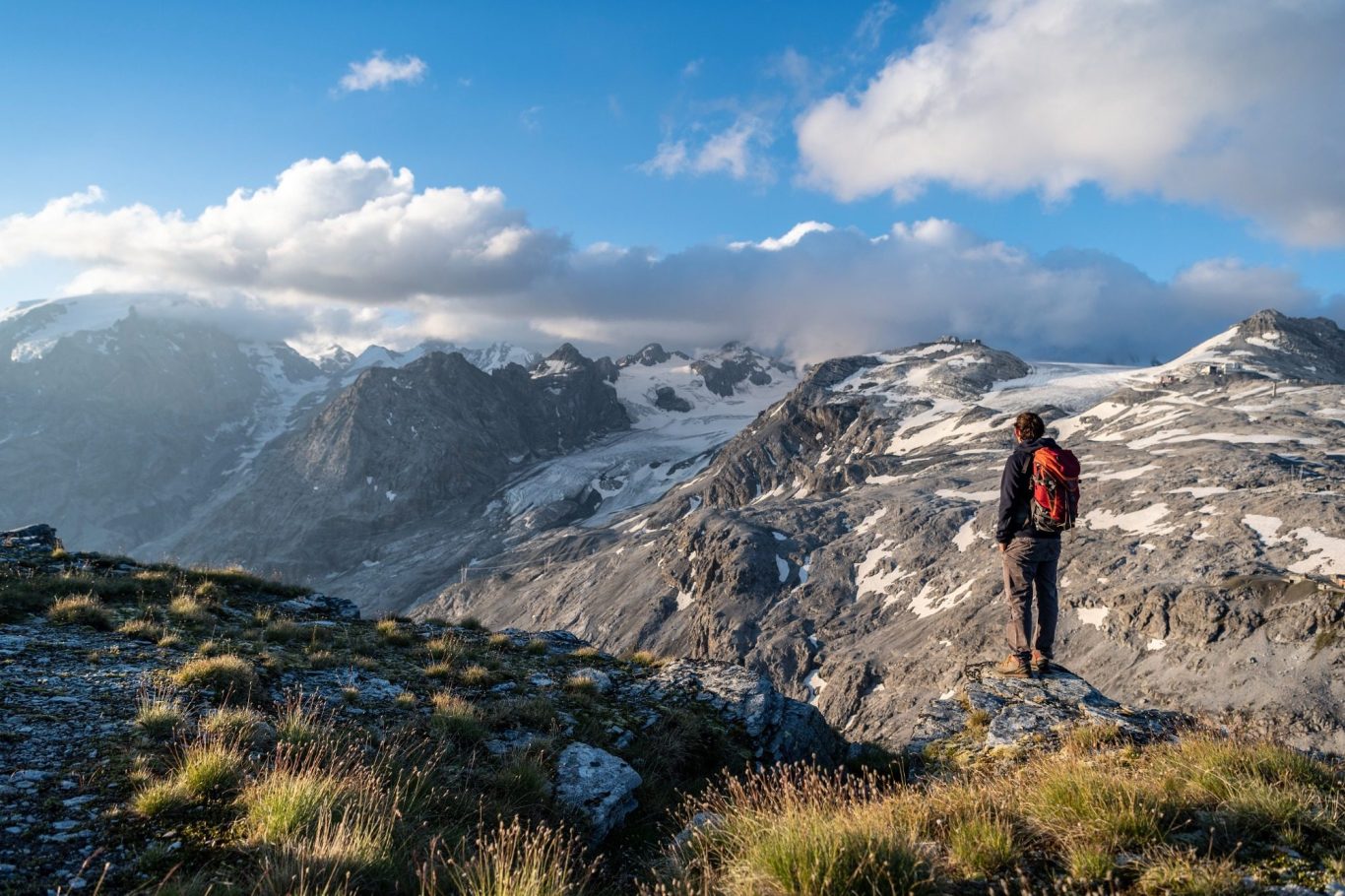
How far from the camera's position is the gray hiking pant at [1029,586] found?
37.8ft

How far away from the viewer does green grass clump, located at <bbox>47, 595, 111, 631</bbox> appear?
→ 39.0 ft

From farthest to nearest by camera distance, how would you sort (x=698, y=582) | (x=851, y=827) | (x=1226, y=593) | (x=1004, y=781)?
(x=698, y=582) < (x=1226, y=593) < (x=1004, y=781) < (x=851, y=827)

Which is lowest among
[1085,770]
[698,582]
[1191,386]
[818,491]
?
[698,582]

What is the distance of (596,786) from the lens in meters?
8.42

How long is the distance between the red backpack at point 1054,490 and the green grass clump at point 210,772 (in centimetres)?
1120

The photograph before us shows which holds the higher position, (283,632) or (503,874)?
(503,874)

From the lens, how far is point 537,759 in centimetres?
830

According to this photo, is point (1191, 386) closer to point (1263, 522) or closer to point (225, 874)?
point (1263, 522)

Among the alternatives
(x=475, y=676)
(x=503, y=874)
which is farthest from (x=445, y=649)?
(x=503, y=874)

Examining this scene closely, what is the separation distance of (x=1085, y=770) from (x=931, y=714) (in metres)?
5.41

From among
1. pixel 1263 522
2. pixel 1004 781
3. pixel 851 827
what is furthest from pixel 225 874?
pixel 1263 522

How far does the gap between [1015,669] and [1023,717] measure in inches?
70.1

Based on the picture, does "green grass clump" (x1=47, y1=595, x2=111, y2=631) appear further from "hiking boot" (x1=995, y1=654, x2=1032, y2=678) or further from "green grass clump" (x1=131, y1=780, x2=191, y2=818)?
"hiking boot" (x1=995, y1=654, x2=1032, y2=678)

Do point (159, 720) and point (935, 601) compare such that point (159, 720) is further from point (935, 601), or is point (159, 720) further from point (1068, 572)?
point (935, 601)
